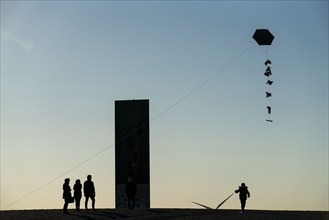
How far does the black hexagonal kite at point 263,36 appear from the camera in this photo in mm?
50625

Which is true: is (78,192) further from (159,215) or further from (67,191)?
(159,215)

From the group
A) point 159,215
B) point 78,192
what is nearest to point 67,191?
point 78,192

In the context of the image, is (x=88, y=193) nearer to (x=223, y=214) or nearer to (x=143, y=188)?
(x=223, y=214)

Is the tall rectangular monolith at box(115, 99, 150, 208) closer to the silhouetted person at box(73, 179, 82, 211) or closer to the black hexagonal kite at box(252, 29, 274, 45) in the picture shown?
the black hexagonal kite at box(252, 29, 274, 45)

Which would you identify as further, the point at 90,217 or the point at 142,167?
the point at 142,167

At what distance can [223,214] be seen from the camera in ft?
144

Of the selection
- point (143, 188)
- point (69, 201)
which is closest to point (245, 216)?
point (69, 201)

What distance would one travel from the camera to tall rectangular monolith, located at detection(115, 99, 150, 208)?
6094 centimetres

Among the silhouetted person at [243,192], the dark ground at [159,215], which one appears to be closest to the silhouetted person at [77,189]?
the dark ground at [159,215]

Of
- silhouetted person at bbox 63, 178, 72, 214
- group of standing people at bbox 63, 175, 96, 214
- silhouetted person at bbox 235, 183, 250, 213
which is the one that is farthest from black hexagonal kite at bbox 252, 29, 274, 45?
silhouetted person at bbox 63, 178, 72, 214

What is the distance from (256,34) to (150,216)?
14053 millimetres

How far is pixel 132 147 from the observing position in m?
61.6

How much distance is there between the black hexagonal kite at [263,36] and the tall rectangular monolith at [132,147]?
12.5m

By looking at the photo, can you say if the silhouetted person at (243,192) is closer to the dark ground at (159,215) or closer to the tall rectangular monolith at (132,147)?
the dark ground at (159,215)
